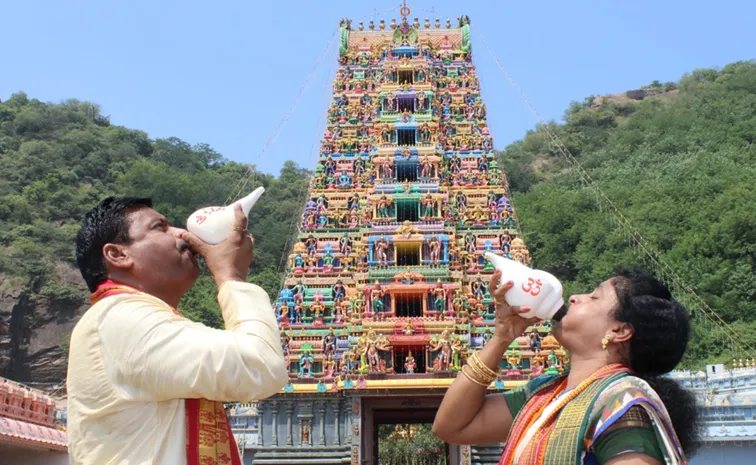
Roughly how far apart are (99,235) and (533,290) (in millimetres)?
1715

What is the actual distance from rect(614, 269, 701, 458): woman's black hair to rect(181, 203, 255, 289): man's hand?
1525mm

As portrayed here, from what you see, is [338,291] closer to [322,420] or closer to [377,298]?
[377,298]

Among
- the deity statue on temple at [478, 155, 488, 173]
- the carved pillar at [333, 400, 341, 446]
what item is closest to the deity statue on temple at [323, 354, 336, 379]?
the carved pillar at [333, 400, 341, 446]

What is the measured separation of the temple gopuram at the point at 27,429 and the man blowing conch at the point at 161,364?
38.7ft

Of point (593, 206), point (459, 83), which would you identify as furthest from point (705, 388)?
point (593, 206)

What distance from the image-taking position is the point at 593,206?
43.6 m

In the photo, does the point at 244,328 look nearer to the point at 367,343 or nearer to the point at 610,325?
the point at 610,325

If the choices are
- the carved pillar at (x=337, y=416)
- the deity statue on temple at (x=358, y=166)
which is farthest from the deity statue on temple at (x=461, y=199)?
the carved pillar at (x=337, y=416)

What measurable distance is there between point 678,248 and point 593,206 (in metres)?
8.25

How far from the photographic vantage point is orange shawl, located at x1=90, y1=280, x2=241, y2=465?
8.91ft

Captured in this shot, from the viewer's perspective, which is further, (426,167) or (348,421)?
(426,167)

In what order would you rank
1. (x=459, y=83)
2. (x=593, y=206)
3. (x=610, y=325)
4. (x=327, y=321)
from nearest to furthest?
(x=610, y=325), (x=327, y=321), (x=459, y=83), (x=593, y=206)

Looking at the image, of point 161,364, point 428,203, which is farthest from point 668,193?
point 161,364

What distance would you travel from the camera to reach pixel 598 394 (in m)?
3.01
